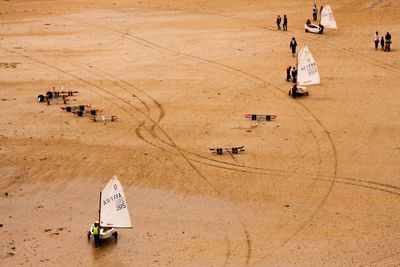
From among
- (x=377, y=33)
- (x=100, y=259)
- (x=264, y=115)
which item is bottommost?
(x=100, y=259)

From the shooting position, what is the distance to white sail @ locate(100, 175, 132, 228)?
882 inches

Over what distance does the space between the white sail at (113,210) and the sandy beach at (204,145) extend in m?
0.69

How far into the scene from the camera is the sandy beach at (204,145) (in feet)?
73.3

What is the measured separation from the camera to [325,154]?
28312 mm

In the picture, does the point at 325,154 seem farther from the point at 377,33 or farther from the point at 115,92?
the point at 377,33

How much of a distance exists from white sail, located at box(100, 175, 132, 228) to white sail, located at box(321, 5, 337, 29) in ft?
86.3

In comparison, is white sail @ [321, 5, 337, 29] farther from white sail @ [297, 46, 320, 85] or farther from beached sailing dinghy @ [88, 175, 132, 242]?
beached sailing dinghy @ [88, 175, 132, 242]

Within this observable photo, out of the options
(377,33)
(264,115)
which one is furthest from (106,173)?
(377,33)

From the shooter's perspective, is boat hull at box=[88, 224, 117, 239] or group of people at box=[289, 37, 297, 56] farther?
group of people at box=[289, 37, 297, 56]

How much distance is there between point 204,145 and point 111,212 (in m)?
7.79

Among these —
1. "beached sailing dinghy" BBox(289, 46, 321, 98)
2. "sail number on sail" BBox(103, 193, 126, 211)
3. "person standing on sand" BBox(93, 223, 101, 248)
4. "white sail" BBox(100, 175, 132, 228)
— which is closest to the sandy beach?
"person standing on sand" BBox(93, 223, 101, 248)

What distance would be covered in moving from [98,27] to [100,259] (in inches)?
1182

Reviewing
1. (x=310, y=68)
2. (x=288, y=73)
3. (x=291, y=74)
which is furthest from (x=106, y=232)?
(x=291, y=74)

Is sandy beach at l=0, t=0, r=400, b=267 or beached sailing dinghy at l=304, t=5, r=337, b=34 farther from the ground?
beached sailing dinghy at l=304, t=5, r=337, b=34
